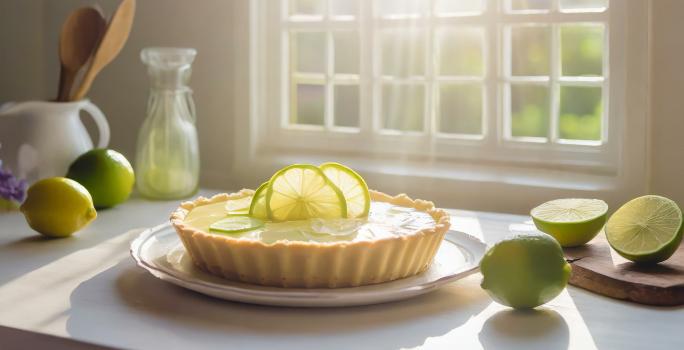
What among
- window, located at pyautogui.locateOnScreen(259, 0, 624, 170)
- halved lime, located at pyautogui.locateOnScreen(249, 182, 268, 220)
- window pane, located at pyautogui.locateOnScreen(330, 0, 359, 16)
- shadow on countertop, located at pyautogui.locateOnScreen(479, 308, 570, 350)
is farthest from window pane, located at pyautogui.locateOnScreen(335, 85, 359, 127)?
shadow on countertop, located at pyautogui.locateOnScreen(479, 308, 570, 350)

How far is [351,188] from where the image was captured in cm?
137

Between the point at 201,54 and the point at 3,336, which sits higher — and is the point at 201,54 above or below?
above

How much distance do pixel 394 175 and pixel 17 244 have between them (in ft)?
2.61

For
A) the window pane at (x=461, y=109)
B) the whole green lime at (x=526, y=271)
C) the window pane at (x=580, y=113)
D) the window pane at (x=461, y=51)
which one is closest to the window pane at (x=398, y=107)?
the whole green lime at (x=526, y=271)

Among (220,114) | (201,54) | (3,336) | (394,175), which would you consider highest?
(201,54)

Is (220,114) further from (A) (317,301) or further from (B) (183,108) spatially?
(A) (317,301)

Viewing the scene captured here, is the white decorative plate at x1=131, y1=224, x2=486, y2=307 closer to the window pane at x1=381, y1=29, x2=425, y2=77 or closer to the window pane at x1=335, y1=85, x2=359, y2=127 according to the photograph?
the window pane at x1=381, y1=29, x2=425, y2=77

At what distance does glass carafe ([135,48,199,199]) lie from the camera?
1.92 metres

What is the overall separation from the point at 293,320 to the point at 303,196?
0.24 m

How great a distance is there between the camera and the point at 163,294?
1252mm

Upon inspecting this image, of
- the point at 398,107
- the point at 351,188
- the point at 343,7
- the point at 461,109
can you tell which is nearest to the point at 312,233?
the point at 351,188

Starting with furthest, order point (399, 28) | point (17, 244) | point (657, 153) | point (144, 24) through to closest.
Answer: point (144, 24) → point (399, 28) → point (657, 153) → point (17, 244)

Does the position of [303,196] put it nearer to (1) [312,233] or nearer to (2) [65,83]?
(1) [312,233]

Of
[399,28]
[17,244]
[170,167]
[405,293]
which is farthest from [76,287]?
[399,28]
